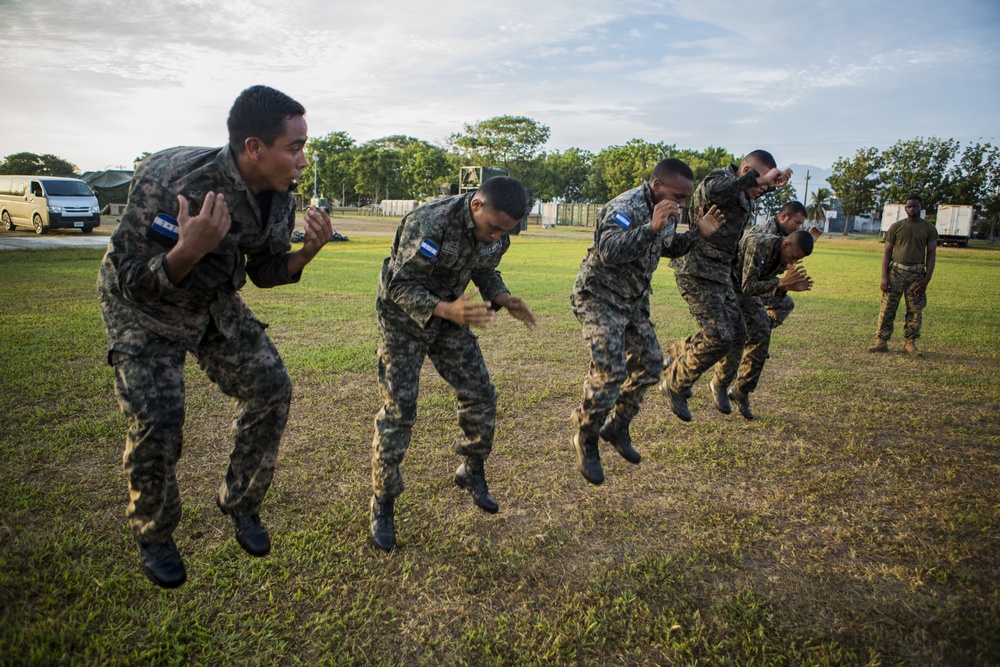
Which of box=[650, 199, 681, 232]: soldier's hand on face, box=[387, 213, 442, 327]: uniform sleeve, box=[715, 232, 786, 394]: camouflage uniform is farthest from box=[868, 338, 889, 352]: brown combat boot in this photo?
box=[387, 213, 442, 327]: uniform sleeve

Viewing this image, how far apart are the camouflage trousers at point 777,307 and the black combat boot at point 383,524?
4600 mm

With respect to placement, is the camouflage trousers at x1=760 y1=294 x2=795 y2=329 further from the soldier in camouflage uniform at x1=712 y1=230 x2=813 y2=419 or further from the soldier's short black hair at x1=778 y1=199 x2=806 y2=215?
the soldier's short black hair at x1=778 y1=199 x2=806 y2=215

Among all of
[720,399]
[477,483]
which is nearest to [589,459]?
[477,483]

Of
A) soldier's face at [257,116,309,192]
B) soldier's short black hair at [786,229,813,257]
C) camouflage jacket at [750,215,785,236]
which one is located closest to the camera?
soldier's face at [257,116,309,192]

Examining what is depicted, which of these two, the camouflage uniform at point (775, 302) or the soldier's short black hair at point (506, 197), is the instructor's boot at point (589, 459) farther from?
the camouflage uniform at point (775, 302)

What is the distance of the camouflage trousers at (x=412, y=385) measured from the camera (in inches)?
132

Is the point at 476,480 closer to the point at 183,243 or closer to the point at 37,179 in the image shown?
the point at 183,243

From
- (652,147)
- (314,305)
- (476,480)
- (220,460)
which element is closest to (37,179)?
(314,305)

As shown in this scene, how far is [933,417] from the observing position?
5727 mm

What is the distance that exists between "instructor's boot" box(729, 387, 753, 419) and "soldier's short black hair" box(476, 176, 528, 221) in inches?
136

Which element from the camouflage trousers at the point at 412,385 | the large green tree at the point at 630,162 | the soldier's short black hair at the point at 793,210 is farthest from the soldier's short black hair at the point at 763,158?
the large green tree at the point at 630,162

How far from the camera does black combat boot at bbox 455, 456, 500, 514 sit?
3.64 meters

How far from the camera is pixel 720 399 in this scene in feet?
18.9

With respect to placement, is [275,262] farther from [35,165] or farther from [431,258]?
[35,165]
